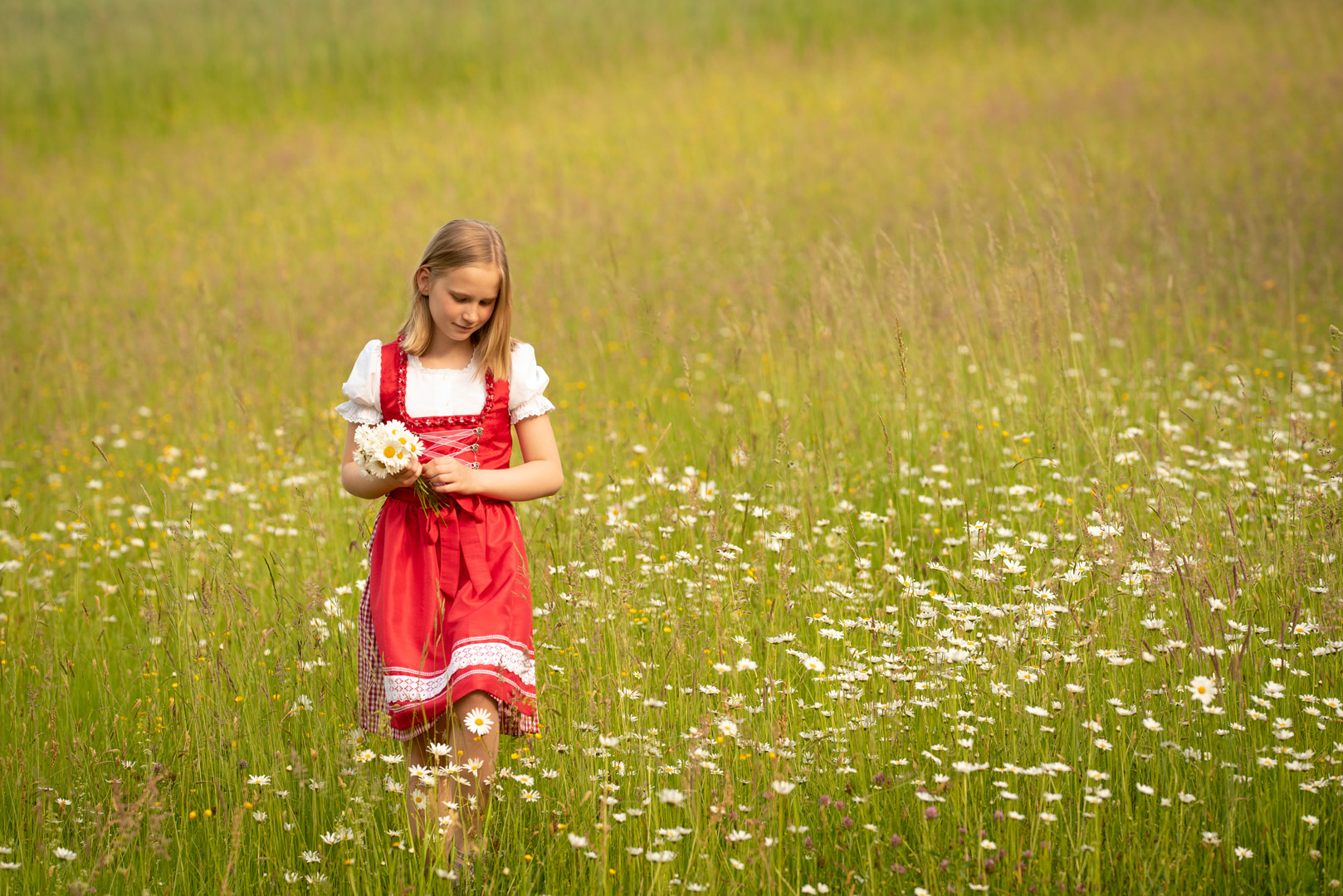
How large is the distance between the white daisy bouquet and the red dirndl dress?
0.74 ft

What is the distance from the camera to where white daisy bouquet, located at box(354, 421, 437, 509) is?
2.71 m

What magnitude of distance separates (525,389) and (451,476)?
40cm

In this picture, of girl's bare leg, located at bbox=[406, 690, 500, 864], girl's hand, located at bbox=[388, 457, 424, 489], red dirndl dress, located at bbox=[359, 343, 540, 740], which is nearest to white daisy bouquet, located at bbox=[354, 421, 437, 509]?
girl's hand, located at bbox=[388, 457, 424, 489]

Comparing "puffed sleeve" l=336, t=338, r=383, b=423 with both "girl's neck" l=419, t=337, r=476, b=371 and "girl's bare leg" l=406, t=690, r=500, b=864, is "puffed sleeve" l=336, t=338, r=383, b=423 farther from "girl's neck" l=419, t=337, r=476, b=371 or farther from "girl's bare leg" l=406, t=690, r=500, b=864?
"girl's bare leg" l=406, t=690, r=500, b=864

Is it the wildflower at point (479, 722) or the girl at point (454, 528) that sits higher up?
the girl at point (454, 528)

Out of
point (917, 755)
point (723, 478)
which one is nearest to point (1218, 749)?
point (917, 755)

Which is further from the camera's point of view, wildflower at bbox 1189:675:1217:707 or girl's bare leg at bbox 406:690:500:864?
wildflower at bbox 1189:675:1217:707

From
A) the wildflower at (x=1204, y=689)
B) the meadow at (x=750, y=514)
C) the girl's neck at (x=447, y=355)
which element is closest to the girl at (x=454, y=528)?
the girl's neck at (x=447, y=355)

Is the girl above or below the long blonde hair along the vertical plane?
below

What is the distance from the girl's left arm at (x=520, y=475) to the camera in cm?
284

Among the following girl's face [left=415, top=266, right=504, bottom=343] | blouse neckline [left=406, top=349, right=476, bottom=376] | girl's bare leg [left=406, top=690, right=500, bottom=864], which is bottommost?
girl's bare leg [left=406, top=690, right=500, bottom=864]

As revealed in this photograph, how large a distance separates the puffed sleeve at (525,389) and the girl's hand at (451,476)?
0.95ft

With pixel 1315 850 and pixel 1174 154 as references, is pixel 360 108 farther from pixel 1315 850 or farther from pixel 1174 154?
pixel 1315 850

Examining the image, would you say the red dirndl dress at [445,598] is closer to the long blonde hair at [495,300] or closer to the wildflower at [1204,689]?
the long blonde hair at [495,300]
